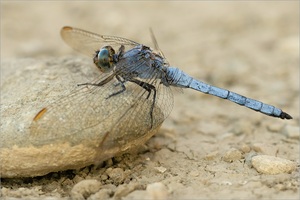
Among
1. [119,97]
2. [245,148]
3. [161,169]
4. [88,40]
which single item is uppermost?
[88,40]

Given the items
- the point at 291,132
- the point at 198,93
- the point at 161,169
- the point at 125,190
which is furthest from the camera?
the point at 198,93

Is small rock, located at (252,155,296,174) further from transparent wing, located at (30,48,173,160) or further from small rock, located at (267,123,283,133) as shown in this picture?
small rock, located at (267,123,283,133)

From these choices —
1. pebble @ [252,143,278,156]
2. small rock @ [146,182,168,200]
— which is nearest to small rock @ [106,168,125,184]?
small rock @ [146,182,168,200]

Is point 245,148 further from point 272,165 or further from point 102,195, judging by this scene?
point 102,195

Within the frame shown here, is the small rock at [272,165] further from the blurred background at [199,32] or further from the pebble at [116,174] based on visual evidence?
the blurred background at [199,32]

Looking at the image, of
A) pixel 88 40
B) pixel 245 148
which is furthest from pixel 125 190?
pixel 88 40

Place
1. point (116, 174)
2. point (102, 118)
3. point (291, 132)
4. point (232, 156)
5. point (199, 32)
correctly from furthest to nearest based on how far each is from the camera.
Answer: point (199, 32) < point (291, 132) < point (232, 156) < point (116, 174) < point (102, 118)
